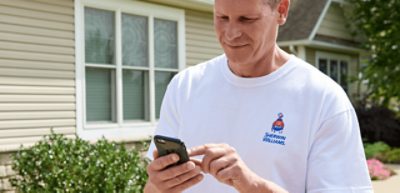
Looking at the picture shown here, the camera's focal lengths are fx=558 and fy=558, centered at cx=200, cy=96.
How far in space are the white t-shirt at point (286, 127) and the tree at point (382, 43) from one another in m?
13.1

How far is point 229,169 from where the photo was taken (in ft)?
5.48

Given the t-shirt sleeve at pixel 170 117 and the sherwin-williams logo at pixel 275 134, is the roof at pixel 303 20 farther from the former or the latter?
the sherwin-williams logo at pixel 275 134

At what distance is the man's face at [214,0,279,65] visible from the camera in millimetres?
1752

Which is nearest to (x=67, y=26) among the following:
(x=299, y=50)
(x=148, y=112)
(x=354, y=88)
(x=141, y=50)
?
(x=141, y=50)

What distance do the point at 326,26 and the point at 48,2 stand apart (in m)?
10.8

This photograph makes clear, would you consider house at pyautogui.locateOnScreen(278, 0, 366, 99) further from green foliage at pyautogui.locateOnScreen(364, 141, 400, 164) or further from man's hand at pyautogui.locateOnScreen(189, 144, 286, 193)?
man's hand at pyautogui.locateOnScreen(189, 144, 286, 193)

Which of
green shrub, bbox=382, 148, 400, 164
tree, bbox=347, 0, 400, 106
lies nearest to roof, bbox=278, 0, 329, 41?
tree, bbox=347, 0, 400, 106

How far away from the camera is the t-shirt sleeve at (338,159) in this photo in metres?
1.76

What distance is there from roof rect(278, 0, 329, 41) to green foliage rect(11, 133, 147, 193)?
9903 mm

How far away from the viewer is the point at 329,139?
1764 millimetres

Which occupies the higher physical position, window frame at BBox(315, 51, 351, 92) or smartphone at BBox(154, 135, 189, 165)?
window frame at BBox(315, 51, 351, 92)

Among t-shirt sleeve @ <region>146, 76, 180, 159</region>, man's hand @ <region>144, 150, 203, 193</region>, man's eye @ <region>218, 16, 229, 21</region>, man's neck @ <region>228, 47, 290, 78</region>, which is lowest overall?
man's hand @ <region>144, 150, 203, 193</region>

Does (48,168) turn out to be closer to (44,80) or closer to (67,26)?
(44,80)

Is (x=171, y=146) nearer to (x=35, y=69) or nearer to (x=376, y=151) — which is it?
(x=35, y=69)
